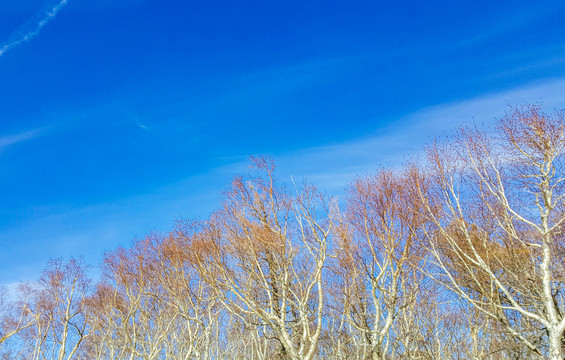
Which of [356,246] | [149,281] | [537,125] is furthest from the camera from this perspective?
[149,281]

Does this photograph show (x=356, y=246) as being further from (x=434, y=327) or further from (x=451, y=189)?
(x=434, y=327)

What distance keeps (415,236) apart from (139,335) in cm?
1674

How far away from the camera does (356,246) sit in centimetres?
1645

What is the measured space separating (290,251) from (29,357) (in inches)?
1245

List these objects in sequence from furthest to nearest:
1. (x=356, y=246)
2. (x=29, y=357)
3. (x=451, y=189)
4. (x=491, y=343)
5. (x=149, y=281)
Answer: (x=29, y=357)
(x=149, y=281)
(x=491, y=343)
(x=356, y=246)
(x=451, y=189)

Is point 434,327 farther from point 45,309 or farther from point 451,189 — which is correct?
point 45,309

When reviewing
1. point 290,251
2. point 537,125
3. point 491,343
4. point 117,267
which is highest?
point 537,125

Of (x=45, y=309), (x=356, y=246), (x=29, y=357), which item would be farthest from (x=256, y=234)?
(x=29, y=357)

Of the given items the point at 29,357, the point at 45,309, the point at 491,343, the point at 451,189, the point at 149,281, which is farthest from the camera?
the point at 29,357

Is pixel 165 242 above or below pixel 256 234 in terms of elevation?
above

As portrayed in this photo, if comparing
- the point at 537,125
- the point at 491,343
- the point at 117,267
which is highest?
the point at 537,125

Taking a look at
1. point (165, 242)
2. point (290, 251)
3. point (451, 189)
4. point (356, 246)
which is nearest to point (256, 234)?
point (290, 251)

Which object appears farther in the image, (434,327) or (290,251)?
(434,327)

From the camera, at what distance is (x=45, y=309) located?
28.8 metres
